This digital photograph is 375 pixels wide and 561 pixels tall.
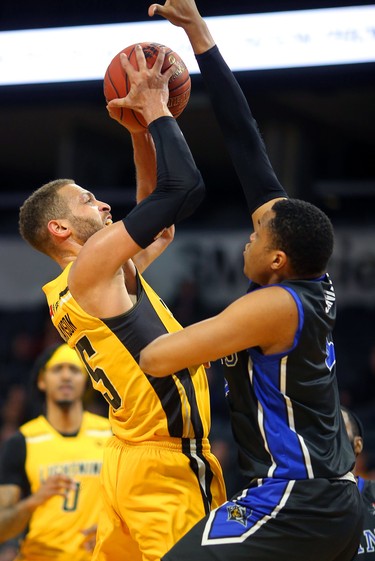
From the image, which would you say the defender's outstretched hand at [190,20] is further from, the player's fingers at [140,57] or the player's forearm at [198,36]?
the player's fingers at [140,57]

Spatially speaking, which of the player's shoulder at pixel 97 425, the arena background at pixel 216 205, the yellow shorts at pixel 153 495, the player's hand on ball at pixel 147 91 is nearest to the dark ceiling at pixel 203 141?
the arena background at pixel 216 205

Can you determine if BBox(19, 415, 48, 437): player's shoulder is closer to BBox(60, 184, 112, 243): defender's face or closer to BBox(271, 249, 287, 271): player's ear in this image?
BBox(60, 184, 112, 243): defender's face

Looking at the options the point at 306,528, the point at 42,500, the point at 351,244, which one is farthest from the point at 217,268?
the point at 306,528

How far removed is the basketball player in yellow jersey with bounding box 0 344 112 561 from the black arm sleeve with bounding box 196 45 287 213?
2.21m

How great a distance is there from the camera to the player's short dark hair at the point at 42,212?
3920 millimetres

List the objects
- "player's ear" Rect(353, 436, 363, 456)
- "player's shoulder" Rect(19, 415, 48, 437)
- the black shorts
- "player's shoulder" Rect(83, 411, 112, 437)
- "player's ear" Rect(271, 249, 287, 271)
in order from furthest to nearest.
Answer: "player's shoulder" Rect(83, 411, 112, 437)
"player's shoulder" Rect(19, 415, 48, 437)
"player's ear" Rect(353, 436, 363, 456)
"player's ear" Rect(271, 249, 287, 271)
the black shorts

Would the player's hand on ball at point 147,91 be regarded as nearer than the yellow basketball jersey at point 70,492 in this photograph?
Yes

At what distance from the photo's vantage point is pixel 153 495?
3508 mm

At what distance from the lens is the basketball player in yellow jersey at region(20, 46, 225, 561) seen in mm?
3383

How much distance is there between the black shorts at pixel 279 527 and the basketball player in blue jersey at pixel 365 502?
727 millimetres

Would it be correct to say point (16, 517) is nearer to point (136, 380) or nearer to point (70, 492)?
point (70, 492)

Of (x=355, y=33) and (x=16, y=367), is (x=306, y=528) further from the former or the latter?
(x=16, y=367)

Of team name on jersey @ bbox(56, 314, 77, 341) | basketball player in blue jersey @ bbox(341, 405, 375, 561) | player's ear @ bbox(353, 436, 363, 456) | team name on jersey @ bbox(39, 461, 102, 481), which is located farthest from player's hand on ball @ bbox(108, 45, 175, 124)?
team name on jersey @ bbox(39, 461, 102, 481)

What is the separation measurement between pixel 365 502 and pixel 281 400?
126cm
